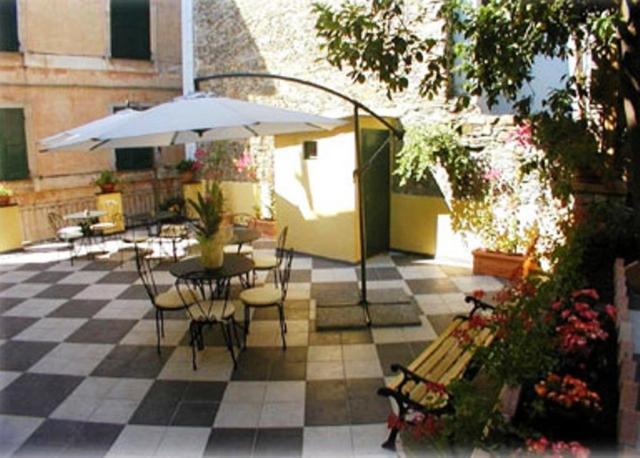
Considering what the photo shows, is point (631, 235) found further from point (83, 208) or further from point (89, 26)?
point (89, 26)

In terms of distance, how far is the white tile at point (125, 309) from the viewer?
6398 millimetres

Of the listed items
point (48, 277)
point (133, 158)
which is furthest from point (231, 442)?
point (133, 158)

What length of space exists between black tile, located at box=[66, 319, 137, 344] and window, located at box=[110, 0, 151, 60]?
352 inches

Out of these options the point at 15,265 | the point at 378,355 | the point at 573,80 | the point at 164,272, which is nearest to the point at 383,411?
the point at 378,355

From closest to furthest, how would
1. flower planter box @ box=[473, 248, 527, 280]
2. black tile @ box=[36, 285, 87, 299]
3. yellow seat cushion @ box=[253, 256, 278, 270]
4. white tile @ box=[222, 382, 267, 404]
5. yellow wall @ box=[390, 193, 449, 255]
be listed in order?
white tile @ box=[222, 382, 267, 404]
yellow seat cushion @ box=[253, 256, 278, 270]
black tile @ box=[36, 285, 87, 299]
flower planter box @ box=[473, 248, 527, 280]
yellow wall @ box=[390, 193, 449, 255]

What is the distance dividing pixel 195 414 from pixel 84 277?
483 cm

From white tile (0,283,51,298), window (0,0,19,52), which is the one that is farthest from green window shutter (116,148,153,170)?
white tile (0,283,51,298)

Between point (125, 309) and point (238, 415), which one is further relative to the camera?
point (125, 309)

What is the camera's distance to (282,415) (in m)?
4.14

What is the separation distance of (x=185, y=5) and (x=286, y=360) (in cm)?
1035

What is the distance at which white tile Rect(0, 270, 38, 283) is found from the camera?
8039 mm

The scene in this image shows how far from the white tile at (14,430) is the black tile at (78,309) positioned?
236 cm

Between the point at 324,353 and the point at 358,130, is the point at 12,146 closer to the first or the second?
the point at 358,130

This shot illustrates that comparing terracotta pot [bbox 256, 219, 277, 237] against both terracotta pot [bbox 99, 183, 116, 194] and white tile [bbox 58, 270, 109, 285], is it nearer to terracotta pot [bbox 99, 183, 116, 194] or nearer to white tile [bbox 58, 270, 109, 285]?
terracotta pot [bbox 99, 183, 116, 194]
